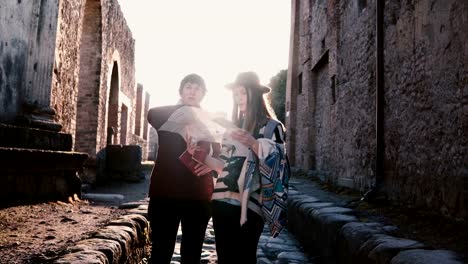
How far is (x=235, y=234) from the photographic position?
227 centimetres

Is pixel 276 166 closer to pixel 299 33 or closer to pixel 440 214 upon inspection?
pixel 440 214

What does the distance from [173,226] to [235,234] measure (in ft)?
1.69

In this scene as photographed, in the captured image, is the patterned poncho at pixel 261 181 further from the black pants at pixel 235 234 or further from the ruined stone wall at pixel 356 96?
the ruined stone wall at pixel 356 96

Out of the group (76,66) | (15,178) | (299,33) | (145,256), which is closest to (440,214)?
(145,256)

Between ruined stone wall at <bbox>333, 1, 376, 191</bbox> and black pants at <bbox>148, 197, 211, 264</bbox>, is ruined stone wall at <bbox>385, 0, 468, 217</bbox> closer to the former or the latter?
ruined stone wall at <bbox>333, 1, 376, 191</bbox>

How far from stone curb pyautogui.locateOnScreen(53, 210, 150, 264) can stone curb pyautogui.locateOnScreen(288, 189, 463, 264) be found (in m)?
1.59

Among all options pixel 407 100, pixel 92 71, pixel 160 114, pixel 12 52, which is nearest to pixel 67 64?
pixel 12 52

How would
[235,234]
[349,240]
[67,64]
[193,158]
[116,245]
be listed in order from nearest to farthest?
[235,234]
[193,158]
[116,245]
[349,240]
[67,64]

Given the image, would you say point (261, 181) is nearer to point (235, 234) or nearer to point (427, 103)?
point (235, 234)

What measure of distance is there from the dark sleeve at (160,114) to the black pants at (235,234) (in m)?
0.66

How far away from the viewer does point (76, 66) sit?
7191mm

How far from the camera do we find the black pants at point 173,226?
258cm

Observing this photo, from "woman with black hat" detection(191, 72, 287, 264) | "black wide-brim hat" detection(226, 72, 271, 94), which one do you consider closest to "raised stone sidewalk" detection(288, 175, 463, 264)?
"woman with black hat" detection(191, 72, 287, 264)

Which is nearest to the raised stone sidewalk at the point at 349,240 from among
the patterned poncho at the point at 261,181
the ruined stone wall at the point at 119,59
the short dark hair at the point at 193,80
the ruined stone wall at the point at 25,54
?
the patterned poncho at the point at 261,181
